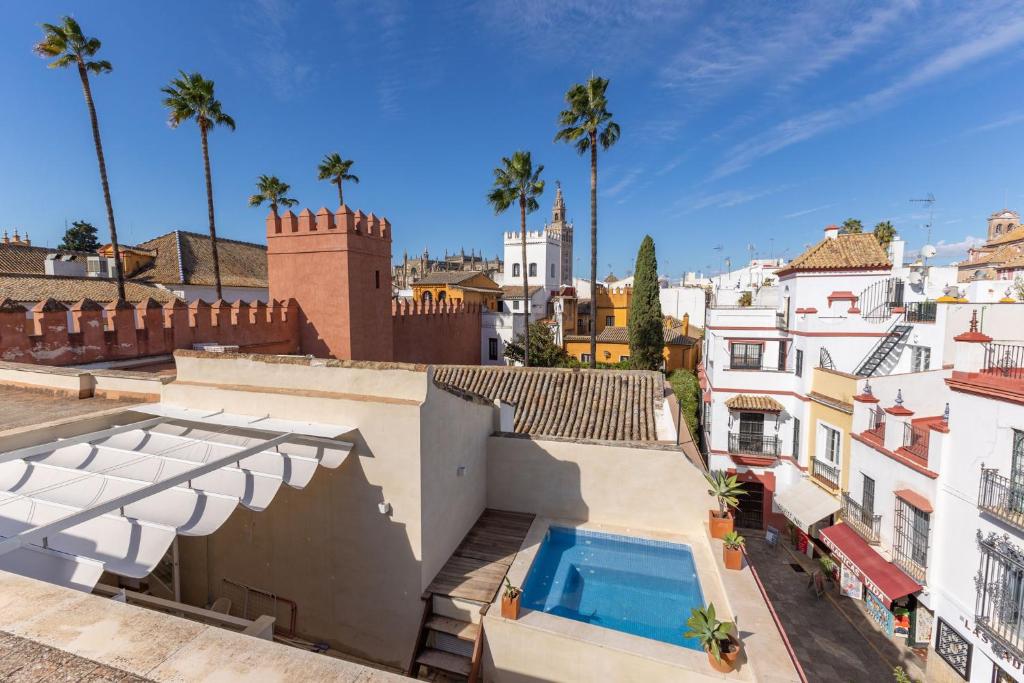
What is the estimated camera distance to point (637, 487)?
32.3ft

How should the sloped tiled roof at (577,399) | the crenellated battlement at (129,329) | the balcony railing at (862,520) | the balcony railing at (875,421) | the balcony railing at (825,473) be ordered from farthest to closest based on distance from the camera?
the balcony railing at (825,473) → the balcony railing at (875,421) → the sloped tiled roof at (577,399) → the balcony railing at (862,520) → the crenellated battlement at (129,329)

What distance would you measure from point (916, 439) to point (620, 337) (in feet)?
80.8

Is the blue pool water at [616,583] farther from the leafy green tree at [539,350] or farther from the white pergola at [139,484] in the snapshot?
the leafy green tree at [539,350]

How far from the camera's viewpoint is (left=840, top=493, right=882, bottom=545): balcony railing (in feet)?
37.9

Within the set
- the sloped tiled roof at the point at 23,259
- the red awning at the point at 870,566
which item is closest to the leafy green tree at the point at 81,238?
the sloped tiled roof at the point at 23,259

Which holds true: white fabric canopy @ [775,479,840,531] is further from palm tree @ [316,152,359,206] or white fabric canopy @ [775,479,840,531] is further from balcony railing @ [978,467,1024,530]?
palm tree @ [316,152,359,206]

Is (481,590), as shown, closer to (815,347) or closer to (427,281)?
(815,347)

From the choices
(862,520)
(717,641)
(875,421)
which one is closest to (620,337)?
(875,421)

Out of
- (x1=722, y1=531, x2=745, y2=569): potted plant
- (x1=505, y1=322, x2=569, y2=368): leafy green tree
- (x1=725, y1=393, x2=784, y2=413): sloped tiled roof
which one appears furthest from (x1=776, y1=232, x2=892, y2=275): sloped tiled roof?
(x1=505, y1=322, x2=569, y2=368): leafy green tree

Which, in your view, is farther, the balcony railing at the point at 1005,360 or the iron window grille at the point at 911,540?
the iron window grille at the point at 911,540

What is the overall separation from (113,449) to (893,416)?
1562 cm

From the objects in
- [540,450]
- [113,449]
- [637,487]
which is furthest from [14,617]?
[637,487]

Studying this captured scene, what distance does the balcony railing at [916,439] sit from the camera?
1024 cm

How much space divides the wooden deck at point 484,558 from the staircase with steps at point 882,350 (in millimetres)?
13492
